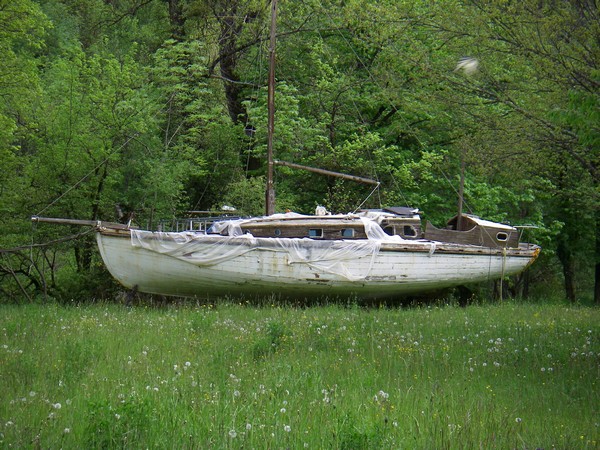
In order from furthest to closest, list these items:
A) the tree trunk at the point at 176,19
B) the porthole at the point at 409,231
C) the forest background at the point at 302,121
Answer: the tree trunk at the point at 176,19, the porthole at the point at 409,231, the forest background at the point at 302,121

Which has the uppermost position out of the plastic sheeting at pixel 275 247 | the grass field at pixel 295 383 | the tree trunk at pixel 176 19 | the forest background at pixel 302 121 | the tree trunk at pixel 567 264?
the tree trunk at pixel 176 19

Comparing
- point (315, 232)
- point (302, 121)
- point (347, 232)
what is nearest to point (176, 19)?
point (302, 121)

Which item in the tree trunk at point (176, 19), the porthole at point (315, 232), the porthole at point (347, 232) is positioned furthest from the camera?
the tree trunk at point (176, 19)

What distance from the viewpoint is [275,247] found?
16.2 m

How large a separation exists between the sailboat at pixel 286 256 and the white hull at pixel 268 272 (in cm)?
2

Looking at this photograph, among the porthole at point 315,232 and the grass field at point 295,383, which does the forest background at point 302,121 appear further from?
the porthole at point 315,232

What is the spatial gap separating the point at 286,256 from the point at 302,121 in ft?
25.8

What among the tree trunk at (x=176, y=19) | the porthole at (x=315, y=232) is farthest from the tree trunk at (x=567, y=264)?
the tree trunk at (x=176, y=19)

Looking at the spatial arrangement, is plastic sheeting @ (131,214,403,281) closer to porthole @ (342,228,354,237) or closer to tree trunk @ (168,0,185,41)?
porthole @ (342,228,354,237)

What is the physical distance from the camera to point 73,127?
17656 mm

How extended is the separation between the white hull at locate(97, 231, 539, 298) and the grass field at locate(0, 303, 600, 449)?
4.05 m

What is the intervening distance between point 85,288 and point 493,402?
13.9m

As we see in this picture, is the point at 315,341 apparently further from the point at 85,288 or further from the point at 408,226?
the point at 85,288

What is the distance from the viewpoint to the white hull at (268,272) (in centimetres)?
1617
